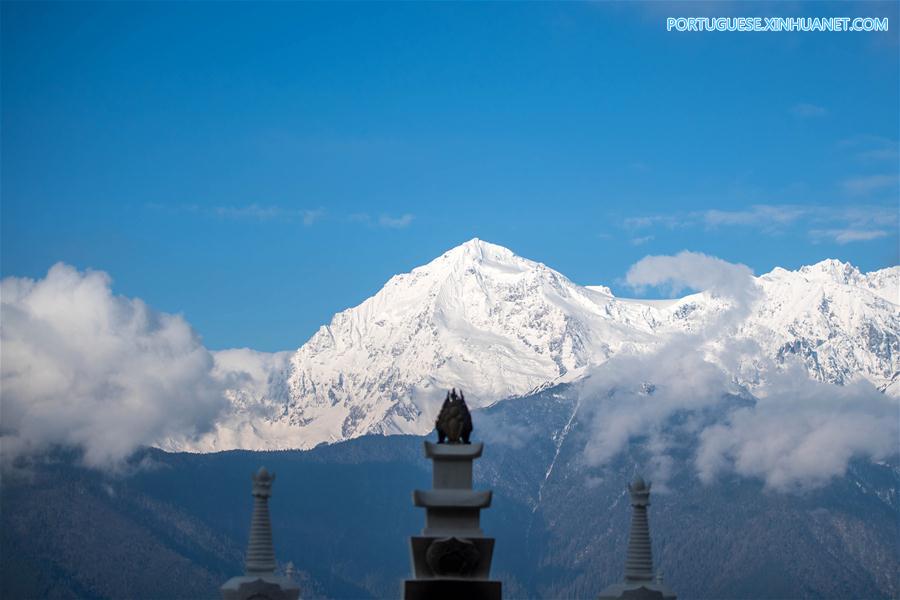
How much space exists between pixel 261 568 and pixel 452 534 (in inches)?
496

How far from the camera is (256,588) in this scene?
6494cm

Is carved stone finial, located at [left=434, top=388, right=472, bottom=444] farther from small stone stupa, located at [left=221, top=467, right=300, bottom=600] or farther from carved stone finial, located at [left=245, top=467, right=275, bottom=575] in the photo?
carved stone finial, located at [left=245, top=467, right=275, bottom=575]

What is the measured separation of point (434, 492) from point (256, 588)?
482 inches

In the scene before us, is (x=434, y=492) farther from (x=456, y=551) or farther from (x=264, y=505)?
(x=264, y=505)

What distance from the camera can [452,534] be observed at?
5512 centimetres

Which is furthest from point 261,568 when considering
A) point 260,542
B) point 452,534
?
point 452,534

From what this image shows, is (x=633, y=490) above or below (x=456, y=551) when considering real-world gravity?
above

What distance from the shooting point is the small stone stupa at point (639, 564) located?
66.9 m

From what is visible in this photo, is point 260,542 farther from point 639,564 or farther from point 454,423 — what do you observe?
point 639,564

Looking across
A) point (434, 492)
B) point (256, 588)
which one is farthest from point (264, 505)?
point (434, 492)

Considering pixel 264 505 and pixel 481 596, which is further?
pixel 264 505

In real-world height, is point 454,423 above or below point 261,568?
above

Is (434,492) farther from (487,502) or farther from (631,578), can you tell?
(631,578)

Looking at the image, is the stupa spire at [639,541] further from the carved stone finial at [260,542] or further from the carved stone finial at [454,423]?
the carved stone finial at [454,423]
